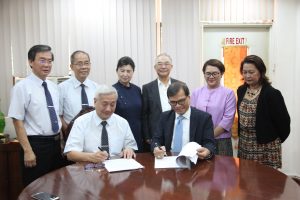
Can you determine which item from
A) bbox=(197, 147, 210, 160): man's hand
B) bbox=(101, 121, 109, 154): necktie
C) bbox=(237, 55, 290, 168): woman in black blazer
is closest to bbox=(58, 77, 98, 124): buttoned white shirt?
bbox=(101, 121, 109, 154): necktie

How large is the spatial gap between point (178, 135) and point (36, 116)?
119cm

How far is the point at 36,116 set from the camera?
251 cm

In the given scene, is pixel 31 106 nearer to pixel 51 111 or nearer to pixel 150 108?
pixel 51 111

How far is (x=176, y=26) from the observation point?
156 inches

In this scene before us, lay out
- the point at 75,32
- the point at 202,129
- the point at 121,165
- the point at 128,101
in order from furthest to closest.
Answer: the point at 75,32
the point at 128,101
the point at 202,129
the point at 121,165

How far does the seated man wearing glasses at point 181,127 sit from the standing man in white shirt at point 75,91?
0.92 metres

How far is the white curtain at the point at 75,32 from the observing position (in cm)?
376

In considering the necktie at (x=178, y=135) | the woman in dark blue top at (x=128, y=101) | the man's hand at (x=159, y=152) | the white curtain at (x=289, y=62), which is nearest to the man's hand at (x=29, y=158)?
the woman in dark blue top at (x=128, y=101)

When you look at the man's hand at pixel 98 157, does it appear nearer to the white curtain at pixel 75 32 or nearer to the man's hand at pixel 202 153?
the man's hand at pixel 202 153

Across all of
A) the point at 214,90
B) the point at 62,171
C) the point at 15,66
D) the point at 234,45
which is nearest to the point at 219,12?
the point at 234,45

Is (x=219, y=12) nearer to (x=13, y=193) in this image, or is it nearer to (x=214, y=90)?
(x=214, y=90)

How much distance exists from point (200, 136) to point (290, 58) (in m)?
2.61

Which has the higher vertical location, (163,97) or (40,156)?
(163,97)

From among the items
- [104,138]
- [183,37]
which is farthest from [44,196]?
[183,37]
